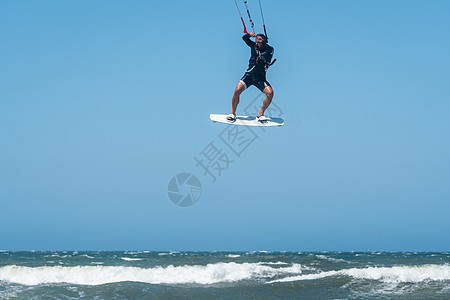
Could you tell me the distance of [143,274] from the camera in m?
23.1

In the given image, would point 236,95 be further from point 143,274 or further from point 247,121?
point 143,274

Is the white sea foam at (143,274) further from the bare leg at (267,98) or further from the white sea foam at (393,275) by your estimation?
the bare leg at (267,98)

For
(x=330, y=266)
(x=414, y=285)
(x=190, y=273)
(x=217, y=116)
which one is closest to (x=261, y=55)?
(x=217, y=116)

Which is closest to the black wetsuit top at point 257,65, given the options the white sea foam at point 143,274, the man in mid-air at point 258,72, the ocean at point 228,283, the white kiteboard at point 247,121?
the man in mid-air at point 258,72

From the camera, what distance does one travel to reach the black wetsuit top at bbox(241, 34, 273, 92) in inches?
370

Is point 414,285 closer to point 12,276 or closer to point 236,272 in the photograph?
point 236,272

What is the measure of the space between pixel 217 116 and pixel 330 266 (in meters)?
18.2

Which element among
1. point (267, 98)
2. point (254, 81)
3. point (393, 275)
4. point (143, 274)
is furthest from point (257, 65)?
point (143, 274)

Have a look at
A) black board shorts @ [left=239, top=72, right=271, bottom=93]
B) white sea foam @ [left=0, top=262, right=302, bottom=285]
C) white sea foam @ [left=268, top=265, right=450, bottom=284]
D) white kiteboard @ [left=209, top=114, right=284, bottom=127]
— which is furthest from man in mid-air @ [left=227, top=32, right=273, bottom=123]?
white sea foam @ [left=0, top=262, right=302, bottom=285]

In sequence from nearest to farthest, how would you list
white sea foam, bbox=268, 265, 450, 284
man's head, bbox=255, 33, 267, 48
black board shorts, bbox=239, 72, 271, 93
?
1. man's head, bbox=255, 33, 267, 48
2. black board shorts, bbox=239, 72, 271, 93
3. white sea foam, bbox=268, 265, 450, 284

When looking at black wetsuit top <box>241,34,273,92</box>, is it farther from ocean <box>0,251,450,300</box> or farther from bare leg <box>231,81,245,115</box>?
ocean <box>0,251,450,300</box>

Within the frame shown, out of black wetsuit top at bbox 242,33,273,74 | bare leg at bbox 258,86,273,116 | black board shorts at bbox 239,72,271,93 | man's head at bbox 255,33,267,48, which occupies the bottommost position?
bare leg at bbox 258,86,273,116

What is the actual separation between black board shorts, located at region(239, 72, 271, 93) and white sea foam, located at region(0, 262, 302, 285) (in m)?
12.4

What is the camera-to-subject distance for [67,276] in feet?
73.2
